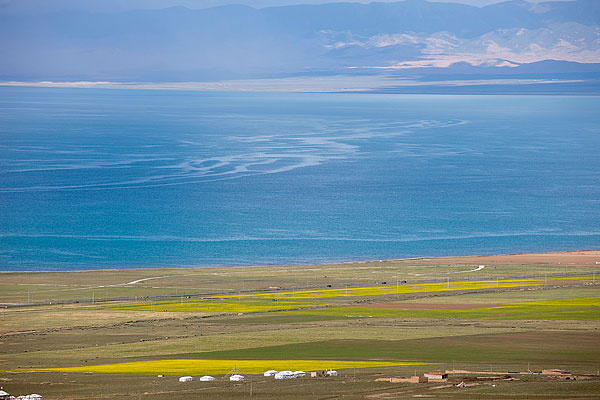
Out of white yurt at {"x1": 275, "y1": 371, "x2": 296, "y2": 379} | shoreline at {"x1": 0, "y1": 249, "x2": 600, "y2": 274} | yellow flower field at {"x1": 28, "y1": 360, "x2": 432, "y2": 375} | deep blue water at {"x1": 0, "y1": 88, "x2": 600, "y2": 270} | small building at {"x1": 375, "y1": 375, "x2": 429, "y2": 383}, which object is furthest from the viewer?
deep blue water at {"x1": 0, "y1": 88, "x2": 600, "y2": 270}

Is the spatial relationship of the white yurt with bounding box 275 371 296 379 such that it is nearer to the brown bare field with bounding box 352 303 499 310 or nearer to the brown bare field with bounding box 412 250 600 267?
the brown bare field with bounding box 352 303 499 310

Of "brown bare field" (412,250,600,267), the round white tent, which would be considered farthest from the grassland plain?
"brown bare field" (412,250,600,267)

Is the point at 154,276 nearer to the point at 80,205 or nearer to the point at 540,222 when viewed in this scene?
the point at 80,205

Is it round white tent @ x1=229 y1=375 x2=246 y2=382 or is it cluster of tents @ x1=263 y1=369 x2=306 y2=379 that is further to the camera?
cluster of tents @ x1=263 y1=369 x2=306 y2=379

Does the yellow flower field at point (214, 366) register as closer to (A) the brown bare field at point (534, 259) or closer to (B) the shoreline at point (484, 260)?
(B) the shoreline at point (484, 260)

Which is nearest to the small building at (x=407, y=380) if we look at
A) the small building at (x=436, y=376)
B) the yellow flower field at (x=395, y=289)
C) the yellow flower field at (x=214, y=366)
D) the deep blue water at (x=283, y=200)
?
the small building at (x=436, y=376)

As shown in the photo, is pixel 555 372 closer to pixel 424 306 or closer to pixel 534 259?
pixel 424 306

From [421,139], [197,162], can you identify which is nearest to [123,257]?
[197,162]

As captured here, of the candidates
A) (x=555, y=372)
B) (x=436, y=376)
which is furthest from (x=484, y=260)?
(x=436, y=376)
